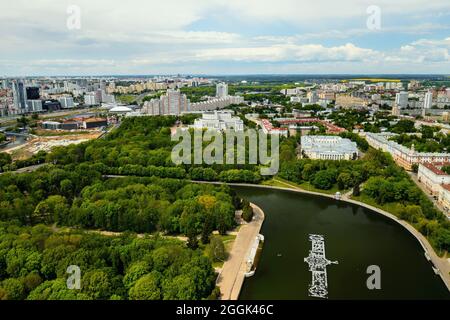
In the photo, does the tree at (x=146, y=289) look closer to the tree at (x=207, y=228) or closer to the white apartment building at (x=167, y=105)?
the tree at (x=207, y=228)

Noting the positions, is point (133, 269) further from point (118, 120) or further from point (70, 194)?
point (118, 120)

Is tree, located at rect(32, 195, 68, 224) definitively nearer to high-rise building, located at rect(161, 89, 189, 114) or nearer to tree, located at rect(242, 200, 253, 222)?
tree, located at rect(242, 200, 253, 222)

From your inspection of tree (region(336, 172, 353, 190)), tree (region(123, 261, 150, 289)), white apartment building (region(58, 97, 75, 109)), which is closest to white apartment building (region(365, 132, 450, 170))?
tree (region(336, 172, 353, 190))

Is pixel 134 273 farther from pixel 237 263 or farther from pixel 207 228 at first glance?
pixel 207 228

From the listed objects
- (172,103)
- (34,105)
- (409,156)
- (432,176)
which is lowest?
(432,176)

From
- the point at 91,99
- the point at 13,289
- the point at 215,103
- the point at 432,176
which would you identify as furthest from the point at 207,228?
the point at 91,99

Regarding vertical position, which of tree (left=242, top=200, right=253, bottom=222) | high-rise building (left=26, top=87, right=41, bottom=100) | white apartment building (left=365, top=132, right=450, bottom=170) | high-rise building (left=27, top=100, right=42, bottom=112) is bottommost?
tree (left=242, top=200, right=253, bottom=222)

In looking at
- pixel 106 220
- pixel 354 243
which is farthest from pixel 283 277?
pixel 106 220
